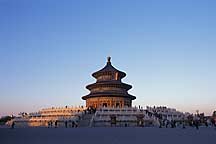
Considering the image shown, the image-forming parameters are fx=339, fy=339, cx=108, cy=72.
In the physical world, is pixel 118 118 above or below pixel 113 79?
below

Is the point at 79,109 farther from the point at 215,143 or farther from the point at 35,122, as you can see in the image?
the point at 215,143

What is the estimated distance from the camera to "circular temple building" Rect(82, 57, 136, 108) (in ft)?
213

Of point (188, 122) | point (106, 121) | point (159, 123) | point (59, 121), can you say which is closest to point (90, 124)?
point (106, 121)

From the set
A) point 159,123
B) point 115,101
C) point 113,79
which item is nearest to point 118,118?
point 159,123

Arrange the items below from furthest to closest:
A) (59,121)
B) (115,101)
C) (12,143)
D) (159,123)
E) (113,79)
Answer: (113,79) → (115,101) → (59,121) → (159,123) → (12,143)

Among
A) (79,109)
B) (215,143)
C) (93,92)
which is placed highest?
(93,92)

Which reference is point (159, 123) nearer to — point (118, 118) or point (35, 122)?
point (118, 118)

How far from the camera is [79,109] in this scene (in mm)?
49688

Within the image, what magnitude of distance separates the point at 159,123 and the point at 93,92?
30.2m

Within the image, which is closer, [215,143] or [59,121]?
[215,143]

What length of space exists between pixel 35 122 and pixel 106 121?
1170 centimetres

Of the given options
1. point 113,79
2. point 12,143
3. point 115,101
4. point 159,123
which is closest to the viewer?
point 12,143

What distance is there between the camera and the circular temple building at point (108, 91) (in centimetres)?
6500

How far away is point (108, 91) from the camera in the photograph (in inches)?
2603
